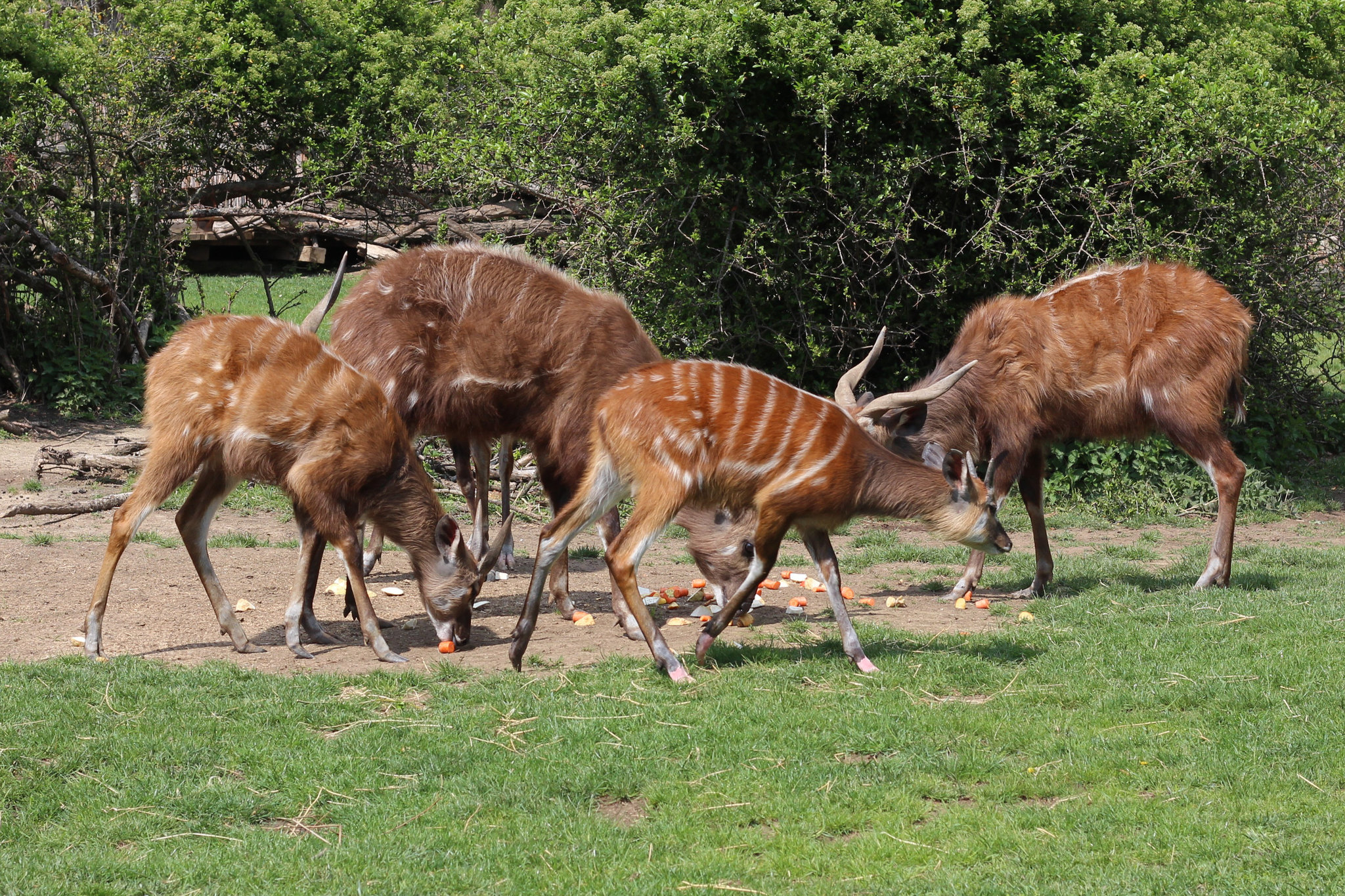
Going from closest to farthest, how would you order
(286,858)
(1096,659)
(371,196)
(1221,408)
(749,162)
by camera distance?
1. (286,858)
2. (1096,659)
3. (1221,408)
4. (749,162)
5. (371,196)

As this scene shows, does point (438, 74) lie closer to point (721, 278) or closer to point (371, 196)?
point (371, 196)

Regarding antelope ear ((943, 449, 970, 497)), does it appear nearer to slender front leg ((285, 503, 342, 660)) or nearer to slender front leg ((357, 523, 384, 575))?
slender front leg ((285, 503, 342, 660))

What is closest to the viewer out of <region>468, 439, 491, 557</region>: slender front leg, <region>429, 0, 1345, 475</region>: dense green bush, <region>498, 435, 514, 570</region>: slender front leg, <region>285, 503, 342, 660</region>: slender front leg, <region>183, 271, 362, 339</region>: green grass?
<region>285, 503, 342, 660</region>: slender front leg

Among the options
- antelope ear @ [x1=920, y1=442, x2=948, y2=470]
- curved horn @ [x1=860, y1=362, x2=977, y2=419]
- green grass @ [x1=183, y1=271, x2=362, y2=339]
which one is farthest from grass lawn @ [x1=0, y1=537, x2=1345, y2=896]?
green grass @ [x1=183, y1=271, x2=362, y2=339]

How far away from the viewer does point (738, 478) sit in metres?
6.34

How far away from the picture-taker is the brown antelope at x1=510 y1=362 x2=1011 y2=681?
20.5 ft

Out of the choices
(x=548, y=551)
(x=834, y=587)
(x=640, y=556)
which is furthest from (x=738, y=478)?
(x=548, y=551)

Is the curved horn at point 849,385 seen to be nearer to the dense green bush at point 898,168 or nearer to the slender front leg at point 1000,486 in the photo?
the slender front leg at point 1000,486

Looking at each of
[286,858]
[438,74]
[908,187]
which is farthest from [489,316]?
[438,74]

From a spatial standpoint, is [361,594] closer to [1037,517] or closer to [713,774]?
[713,774]

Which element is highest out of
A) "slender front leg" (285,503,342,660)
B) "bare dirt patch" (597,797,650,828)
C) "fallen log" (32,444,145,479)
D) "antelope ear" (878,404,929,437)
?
"antelope ear" (878,404,929,437)

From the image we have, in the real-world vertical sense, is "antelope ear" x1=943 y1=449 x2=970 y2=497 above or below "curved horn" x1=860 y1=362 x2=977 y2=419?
below

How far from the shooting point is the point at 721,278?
11.1 meters

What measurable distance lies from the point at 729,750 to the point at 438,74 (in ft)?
37.7
